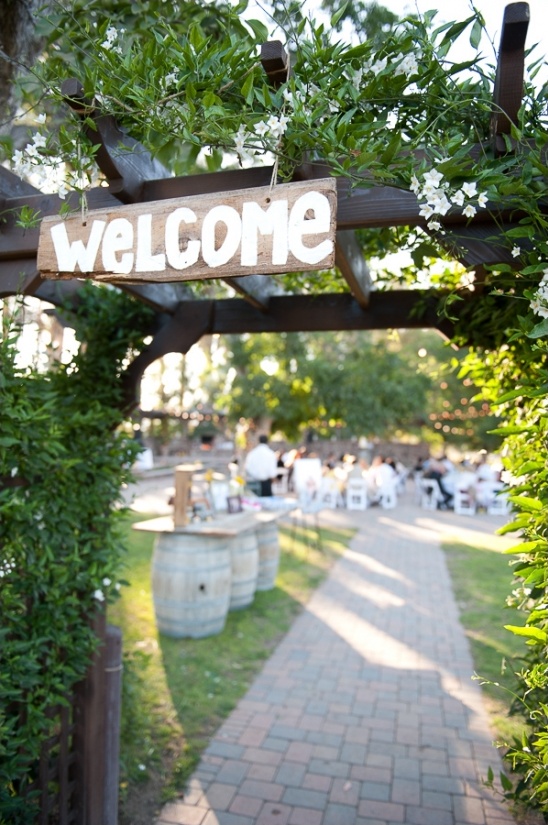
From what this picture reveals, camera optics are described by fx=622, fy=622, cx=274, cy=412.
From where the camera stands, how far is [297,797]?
3.39 m

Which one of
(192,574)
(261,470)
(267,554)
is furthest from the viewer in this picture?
(261,470)

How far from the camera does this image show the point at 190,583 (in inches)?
215

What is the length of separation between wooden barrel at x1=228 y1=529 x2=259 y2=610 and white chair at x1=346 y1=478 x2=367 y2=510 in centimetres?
883

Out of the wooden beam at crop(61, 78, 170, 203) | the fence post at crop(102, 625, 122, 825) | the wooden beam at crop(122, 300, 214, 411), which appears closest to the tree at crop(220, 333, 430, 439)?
the wooden beam at crop(122, 300, 214, 411)

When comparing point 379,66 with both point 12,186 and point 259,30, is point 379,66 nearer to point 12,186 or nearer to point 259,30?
point 259,30

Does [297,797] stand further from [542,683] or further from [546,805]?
[542,683]

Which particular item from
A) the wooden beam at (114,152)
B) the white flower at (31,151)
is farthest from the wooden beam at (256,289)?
the white flower at (31,151)

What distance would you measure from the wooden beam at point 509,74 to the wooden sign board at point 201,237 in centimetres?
Result: 58

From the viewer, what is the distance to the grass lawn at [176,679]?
3.55 meters

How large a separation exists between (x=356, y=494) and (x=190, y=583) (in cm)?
1032

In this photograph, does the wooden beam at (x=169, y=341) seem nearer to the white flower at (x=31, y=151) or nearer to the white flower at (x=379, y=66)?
the white flower at (x=31, y=151)

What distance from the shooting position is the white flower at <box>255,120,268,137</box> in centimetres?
165

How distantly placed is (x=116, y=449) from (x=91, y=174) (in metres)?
1.48

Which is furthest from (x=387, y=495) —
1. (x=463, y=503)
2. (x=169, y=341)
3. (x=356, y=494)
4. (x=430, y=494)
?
(x=169, y=341)
